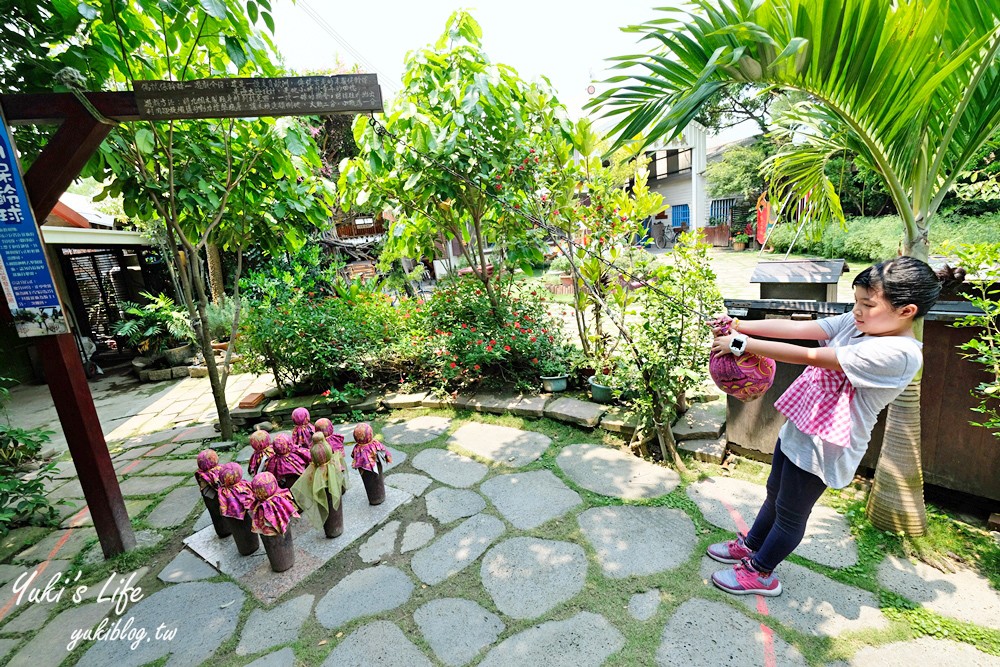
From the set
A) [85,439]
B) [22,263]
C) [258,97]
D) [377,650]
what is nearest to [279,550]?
[377,650]

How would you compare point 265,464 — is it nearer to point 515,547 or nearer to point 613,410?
point 515,547

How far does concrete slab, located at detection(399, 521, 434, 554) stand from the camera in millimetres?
2488

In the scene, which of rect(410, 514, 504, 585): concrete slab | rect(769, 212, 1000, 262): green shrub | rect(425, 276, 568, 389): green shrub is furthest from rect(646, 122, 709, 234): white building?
rect(410, 514, 504, 585): concrete slab

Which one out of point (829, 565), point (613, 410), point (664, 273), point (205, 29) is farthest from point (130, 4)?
point (829, 565)

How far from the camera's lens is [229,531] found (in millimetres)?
2705

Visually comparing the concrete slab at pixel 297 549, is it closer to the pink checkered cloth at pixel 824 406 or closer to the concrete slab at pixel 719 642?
the concrete slab at pixel 719 642

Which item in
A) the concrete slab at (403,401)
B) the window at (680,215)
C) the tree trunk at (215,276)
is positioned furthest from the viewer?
the window at (680,215)

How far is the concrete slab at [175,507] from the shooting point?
298 cm

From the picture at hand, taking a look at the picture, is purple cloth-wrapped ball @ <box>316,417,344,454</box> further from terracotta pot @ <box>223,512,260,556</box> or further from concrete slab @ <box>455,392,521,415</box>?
concrete slab @ <box>455,392,521,415</box>

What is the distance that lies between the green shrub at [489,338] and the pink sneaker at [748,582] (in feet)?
7.99

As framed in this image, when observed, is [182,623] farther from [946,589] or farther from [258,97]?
[946,589]

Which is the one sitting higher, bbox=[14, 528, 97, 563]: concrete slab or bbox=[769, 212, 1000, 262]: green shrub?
bbox=[769, 212, 1000, 262]: green shrub

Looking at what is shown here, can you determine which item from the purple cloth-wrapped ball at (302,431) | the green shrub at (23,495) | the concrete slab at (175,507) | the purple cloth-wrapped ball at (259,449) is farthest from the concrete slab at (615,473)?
the green shrub at (23,495)

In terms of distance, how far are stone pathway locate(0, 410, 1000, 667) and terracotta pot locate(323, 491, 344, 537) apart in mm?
55
